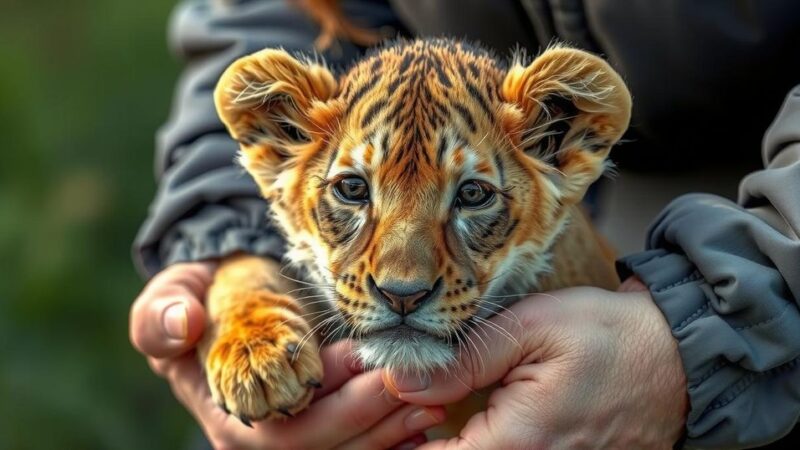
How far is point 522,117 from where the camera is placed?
2324 millimetres

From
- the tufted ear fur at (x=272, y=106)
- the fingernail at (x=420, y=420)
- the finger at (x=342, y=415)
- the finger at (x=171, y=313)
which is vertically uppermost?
the tufted ear fur at (x=272, y=106)

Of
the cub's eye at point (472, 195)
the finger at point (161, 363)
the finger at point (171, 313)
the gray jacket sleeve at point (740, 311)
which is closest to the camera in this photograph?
the cub's eye at point (472, 195)

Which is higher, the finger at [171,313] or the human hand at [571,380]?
the finger at [171,313]

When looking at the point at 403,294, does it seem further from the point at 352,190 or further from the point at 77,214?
the point at 77,214

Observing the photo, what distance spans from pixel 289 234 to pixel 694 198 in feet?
3.11

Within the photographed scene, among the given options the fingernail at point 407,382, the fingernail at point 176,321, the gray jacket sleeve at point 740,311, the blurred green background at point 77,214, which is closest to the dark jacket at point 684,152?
the gray jacket sleeve at point 740,311

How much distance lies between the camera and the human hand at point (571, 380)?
2350mm

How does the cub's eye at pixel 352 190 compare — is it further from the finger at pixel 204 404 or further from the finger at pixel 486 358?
the finger at pixel 204 404

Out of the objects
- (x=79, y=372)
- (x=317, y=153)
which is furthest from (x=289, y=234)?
(x=79, y=372)

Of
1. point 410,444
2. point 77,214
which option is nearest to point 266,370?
point 410,444

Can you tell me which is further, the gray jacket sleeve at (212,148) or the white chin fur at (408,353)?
the gray jacket sleeve at (212,148)

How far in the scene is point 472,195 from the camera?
2.24 m

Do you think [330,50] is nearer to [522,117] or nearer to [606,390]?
[522,117]

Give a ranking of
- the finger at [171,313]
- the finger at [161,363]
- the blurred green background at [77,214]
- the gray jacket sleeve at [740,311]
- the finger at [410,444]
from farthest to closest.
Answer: the blurred green background at [77,214]
the finger at [161,363]
the finger at [171,313]
the finger at [410,444]
the gray jacket sleeve at [740,311]
